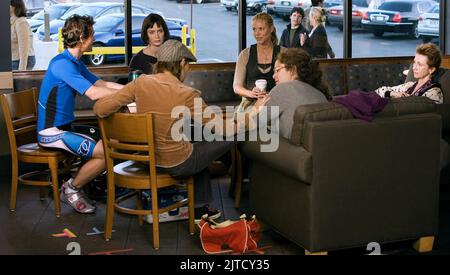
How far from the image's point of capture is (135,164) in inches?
205

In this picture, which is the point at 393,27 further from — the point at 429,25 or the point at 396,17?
the point at 429,25

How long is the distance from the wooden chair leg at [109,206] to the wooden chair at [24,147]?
75 centimetres

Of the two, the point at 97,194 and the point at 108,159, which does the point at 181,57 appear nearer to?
the point at 108,159

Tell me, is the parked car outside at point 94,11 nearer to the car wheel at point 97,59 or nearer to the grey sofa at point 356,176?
the car wheel at point 97,59

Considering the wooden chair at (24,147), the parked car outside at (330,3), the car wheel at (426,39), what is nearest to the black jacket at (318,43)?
the parked car outside at (330,3)

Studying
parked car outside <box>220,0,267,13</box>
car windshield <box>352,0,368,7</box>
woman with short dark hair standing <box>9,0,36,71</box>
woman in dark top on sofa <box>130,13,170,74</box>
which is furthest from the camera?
car windshield <box>352,0,368,7</box>

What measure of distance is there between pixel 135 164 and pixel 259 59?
5.71ft

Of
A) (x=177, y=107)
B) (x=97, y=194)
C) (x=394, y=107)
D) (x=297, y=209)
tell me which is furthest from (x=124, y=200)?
(x=394, y=107)

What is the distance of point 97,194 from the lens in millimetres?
6082

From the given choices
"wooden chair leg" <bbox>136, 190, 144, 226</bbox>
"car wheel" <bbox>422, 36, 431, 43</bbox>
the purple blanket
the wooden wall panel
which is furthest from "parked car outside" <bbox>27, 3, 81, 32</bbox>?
"car wheel" <bbox>422, 36, 431, 43</bbox>

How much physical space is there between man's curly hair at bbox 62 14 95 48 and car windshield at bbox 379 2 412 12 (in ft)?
13.8

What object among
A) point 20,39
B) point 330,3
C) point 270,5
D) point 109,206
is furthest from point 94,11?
point 109,206

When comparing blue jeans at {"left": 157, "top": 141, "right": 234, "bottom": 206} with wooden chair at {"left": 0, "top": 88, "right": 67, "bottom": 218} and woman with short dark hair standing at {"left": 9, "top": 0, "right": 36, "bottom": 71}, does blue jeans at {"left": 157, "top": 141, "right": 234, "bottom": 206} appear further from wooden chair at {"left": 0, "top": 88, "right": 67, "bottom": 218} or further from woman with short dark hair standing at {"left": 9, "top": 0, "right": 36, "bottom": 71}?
woman with short dark hair standing at {"left": 9, "top": 0, "right": 36, "bottom": 71}
